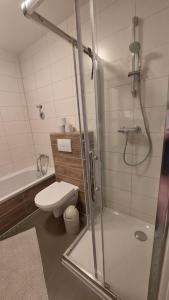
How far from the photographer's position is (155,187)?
1.43 m

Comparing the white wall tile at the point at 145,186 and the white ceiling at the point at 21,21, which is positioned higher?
the white ceiling at the point at 21,21

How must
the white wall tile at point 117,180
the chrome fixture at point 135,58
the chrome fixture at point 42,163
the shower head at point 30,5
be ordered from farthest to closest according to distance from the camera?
the chrome fixture at point 42,163
the white wall tile at point 117,180
the chrome fixture at point 135,58
the shower head at point 30,5

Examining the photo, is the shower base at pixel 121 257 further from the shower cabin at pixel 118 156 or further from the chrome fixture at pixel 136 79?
the chrome fixture at pixel 136 79

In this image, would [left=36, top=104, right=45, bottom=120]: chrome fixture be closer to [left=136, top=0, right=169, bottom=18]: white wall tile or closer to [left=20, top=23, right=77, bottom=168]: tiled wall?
[left=20, top=23, right=77, bottom=168]: tiled wall

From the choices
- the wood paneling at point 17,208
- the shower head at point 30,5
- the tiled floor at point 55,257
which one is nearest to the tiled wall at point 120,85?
the shower head at point 30,5

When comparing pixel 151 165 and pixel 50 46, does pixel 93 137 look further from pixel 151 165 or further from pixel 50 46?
pixel 50 46

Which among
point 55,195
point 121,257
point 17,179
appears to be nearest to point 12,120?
point 17,179

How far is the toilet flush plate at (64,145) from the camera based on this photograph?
1.72 metres

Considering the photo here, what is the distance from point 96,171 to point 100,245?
2.23 feet

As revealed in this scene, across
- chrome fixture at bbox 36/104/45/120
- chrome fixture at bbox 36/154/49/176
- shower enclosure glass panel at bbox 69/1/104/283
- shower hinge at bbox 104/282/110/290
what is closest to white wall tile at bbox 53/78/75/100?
chrome fixture at bbox 36/104/45/120

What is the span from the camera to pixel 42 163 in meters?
2.60

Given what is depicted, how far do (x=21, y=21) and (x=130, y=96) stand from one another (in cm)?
151

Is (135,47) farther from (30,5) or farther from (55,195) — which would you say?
(55,195)

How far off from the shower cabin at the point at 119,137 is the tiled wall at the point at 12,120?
1.48m
